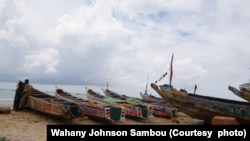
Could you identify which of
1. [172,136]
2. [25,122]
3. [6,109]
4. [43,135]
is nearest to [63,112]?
[25,122]

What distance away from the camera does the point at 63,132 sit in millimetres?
5582

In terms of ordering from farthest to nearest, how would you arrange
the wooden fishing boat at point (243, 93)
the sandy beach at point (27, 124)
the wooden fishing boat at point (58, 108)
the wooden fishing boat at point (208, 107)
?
the wooden fishing boat at point (243, 93) < the wooden fishing boat at point (58, 108) < the wooden fishing boat at point (208, 107) < the sandy beach at point (27, 124)

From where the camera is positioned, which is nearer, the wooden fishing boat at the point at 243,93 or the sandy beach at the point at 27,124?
the sandy beach at the point at 27,124

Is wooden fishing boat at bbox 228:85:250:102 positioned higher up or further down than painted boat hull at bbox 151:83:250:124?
higher up

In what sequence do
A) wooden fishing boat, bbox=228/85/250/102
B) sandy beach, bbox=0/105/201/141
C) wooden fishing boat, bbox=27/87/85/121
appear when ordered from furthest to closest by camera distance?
wooden fishing boat, bbox=228/85/250/102
wooden fishing boat, bbox=27/87/85/121
sandy beach, bbox=0/105/201/141

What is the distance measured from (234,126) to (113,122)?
938 cm
